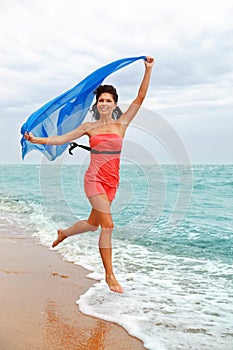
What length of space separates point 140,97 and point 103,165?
88 cm

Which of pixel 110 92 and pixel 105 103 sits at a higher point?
pixel 110 92

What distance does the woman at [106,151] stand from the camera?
491 centimetres

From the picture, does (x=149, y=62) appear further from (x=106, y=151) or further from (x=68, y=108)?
(x=68, y=108)

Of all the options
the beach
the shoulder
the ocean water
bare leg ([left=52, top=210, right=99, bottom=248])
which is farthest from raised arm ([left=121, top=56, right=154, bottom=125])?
the beach

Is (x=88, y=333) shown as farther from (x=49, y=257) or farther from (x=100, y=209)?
(x=49, y=257)

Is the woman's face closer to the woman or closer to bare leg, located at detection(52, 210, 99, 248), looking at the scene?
the woman

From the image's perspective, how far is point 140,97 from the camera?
16.6 ft

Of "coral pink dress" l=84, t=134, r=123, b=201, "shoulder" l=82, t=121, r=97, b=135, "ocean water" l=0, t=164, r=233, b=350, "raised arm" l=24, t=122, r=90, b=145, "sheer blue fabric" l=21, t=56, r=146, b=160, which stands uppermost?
"sheer blue fabric" l=21, t=56, r=146, b=160

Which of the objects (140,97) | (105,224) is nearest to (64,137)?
(140,97)

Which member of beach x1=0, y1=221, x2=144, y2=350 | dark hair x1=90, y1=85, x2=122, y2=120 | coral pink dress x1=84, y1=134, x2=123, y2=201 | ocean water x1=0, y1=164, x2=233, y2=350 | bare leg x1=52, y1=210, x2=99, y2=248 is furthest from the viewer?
bare leg x1=52, y1=210, x2=99, y2=248

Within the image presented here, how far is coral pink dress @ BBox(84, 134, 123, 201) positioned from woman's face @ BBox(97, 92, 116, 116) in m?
0.28

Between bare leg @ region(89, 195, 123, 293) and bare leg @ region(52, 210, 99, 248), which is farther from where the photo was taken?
bare leg @ region(52, 210, 99, 248)

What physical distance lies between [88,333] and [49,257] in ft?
10.8

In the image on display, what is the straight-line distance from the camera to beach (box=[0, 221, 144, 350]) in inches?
148
